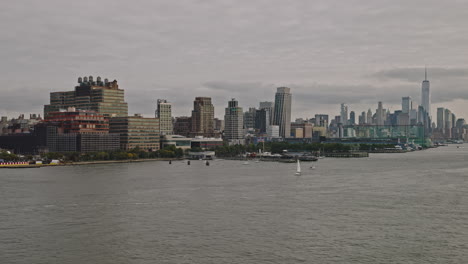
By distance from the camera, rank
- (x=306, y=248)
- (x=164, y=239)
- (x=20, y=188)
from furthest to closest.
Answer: (x=20, y=188) < (x=164, y=239) < (x=306, y=248)

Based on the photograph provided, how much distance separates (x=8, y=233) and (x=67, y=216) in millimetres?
11178

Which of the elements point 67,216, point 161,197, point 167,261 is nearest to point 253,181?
point 161,197

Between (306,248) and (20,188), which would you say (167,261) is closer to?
(306,248)

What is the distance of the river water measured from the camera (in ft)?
176

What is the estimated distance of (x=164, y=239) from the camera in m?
59.7

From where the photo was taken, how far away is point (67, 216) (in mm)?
73125

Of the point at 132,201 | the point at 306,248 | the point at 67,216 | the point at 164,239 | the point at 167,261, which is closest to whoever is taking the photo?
the point at 167,261

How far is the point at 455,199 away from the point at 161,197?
48.7m

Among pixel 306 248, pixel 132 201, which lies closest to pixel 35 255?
pixel 306 248

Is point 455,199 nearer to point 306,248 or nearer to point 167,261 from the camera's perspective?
point 306,248

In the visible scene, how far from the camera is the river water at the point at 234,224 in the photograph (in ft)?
176

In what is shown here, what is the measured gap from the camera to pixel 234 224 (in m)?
67.0

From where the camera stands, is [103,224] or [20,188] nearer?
[103,224]

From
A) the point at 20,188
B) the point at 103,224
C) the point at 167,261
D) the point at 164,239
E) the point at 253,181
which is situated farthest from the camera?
the point at 253,181
